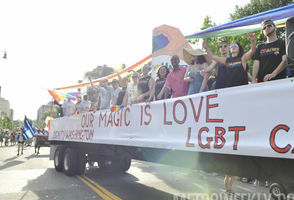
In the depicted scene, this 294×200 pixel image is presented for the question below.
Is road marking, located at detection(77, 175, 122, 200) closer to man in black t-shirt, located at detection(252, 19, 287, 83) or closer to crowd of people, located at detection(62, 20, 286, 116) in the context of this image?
crowd of people, located at detection(62, 20, 286, 116)

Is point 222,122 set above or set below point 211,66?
below

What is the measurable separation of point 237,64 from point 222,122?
3.56 feet

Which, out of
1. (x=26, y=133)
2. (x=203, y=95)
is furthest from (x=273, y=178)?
(x=26, y=133)

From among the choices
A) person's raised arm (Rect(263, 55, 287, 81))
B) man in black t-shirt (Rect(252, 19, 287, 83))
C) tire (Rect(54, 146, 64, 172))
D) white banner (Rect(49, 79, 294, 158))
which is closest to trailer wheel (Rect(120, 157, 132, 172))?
tire (Rect(54, 146, 64, 172))

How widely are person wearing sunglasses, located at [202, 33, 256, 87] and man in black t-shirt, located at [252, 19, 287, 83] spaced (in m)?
0.14

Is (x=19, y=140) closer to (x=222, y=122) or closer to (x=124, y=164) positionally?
(x=124, y=164)

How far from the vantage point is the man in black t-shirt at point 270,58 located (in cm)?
340

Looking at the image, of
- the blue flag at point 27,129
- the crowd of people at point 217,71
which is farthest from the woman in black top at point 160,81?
the blue flag at point 27,129

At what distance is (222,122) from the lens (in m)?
3.42

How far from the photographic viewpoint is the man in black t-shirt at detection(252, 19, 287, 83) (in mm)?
3402

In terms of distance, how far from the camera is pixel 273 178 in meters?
3.11

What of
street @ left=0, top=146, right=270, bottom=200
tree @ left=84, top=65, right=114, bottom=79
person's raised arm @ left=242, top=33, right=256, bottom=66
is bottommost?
street @ left=0, top=146, right=270, bottom=200

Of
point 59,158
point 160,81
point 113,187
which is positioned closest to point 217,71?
point 160,81

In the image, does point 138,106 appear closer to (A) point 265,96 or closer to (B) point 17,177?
(A) point 265,96
